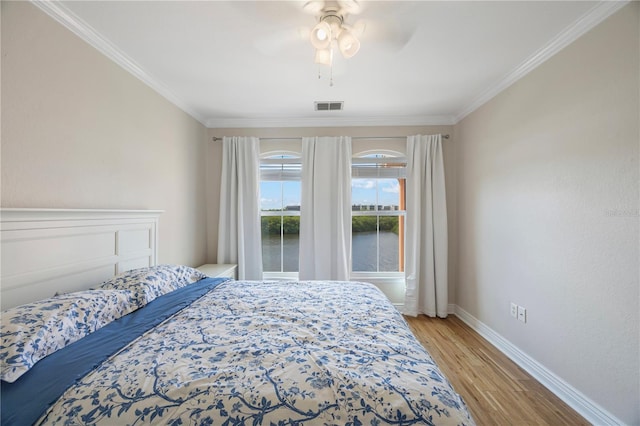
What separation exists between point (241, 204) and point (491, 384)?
3.03 metres

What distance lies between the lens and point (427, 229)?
3264 mm

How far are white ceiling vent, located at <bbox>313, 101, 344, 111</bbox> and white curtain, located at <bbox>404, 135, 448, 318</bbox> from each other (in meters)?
1.01

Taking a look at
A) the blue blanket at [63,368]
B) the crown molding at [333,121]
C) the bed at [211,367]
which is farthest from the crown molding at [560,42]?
the blue blanket at [63,368]

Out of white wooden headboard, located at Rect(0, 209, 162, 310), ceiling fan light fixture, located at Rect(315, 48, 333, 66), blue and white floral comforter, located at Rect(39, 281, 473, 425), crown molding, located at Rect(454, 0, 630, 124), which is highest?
crown molding, located at Rect(454, 0, 630, 124)

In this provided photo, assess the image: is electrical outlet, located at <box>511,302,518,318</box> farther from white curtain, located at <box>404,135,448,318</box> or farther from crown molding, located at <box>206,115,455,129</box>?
crown molding, located at <box>206,115,455,129</box>

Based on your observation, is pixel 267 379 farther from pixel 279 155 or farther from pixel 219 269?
pixel 279 155

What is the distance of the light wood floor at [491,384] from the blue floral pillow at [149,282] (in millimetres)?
2212

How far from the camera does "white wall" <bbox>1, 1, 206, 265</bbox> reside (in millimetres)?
1369

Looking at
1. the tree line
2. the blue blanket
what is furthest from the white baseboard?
the blue blanket

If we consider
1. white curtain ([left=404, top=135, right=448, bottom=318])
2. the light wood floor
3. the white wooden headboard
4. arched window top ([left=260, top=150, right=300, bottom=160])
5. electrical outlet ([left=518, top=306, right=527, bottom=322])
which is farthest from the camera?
arched window top ([left=260, top=150, right=300, bottom=160])

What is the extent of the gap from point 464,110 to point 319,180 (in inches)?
74.9

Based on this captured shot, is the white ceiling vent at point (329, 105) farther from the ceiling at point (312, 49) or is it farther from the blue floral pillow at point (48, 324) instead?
the blue floral pillow at point (48, 324)

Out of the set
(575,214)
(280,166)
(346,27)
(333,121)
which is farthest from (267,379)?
(333,121)

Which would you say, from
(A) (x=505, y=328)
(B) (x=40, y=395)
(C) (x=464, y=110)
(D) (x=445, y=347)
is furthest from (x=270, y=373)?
(C) (x=464, y=110)
